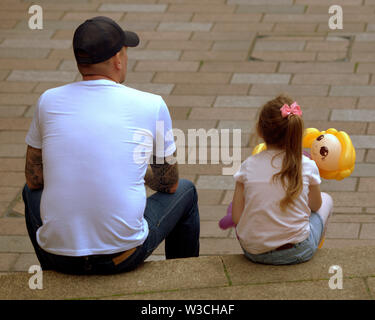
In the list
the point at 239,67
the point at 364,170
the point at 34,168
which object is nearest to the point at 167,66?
the point at 239,67

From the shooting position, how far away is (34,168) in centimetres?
334

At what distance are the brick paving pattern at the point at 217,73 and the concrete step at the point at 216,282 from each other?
45.9 inches

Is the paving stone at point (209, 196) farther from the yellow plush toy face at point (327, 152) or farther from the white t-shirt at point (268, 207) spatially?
the white t-shirt at point (268, 207)

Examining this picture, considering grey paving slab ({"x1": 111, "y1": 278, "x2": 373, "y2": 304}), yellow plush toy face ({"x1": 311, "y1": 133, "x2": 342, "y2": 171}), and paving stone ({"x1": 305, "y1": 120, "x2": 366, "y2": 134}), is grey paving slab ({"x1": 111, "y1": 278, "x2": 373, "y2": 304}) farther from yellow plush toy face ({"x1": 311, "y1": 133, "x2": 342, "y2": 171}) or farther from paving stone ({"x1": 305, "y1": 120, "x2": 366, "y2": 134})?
paving stone ({"x1": 305, "y1": 120, "x2": 366, "y2": 134})

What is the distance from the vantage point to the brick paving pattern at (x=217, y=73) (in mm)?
5082

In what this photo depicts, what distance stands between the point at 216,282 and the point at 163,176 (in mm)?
552

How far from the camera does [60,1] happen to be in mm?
9320

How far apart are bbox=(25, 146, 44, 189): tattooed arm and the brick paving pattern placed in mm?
1243

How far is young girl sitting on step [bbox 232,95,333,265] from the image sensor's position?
3.23 m

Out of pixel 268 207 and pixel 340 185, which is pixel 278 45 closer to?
pixel 340 185

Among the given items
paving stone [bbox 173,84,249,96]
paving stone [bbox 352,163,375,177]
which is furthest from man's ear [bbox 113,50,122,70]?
paving stone [bbox 173,84,249,96]

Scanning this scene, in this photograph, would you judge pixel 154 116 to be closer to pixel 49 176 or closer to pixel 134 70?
pixel 49 176

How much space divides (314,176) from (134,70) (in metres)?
4.26
